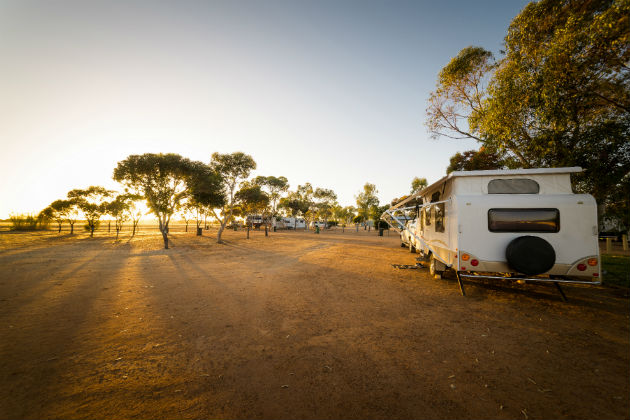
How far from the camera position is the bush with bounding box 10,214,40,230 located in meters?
35.6

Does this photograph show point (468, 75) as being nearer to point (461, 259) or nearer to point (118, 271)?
point (461, 259)

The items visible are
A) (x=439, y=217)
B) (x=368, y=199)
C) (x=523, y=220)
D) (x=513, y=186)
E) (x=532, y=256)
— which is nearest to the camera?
(x=532, y=256)

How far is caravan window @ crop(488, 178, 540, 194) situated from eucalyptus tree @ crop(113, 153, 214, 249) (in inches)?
776

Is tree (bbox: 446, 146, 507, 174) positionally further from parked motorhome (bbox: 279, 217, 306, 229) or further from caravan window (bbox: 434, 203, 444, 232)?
parked motorhome (bbox: 279, 217, 306, 229)

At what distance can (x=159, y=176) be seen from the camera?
18250 millimetres

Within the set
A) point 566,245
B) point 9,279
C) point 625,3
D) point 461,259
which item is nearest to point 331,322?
point 461,259

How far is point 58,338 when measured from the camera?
13.4 ft

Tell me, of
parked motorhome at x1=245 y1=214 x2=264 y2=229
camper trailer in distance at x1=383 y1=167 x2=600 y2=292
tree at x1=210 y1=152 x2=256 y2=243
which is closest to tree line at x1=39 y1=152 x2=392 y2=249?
tree at x1=210 y1=152 x2=256 y2=243

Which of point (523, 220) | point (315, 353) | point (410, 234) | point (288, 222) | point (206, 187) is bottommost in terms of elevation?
point (315, 353)

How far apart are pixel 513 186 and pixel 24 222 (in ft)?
193

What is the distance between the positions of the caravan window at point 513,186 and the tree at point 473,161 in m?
12.7

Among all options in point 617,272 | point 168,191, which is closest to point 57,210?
point 168,191

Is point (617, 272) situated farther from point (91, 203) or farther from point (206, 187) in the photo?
point (91, 203)

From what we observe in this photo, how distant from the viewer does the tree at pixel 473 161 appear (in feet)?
63.7
